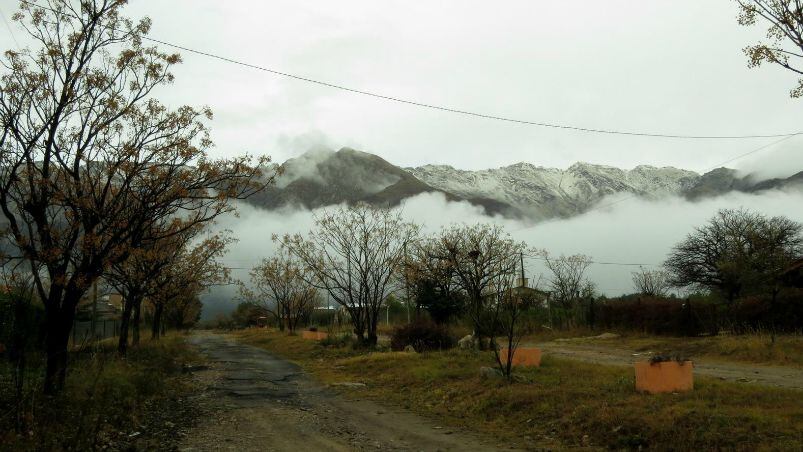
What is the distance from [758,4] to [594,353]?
56.3ft

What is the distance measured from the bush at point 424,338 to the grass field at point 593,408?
740cm

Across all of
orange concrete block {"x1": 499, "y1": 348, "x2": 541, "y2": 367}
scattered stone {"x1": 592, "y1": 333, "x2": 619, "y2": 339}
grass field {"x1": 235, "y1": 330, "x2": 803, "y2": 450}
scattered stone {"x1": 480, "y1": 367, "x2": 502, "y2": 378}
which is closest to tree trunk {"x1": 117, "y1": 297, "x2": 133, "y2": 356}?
grass field {"x1": 235, "y1": 330, "x2": 803, "y2": 450}

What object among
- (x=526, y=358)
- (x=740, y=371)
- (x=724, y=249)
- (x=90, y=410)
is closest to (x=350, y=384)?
(x=526, y=358)

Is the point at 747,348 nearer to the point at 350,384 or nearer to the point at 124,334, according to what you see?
the point at 350,384

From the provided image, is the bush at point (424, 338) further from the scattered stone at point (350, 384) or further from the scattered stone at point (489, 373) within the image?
the scattered stone at point (489, 373)

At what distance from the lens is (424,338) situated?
79.0 feet

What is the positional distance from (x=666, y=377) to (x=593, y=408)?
1598 mm

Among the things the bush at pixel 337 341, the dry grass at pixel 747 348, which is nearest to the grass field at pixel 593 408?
the dry grass at pixel 747 348

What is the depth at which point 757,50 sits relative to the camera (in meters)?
7.97

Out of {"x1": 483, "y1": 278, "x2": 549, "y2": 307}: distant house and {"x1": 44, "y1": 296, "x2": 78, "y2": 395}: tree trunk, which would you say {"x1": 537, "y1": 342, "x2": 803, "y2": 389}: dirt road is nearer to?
{"x1": 483, "y1": 278, "x2": 549, "y2": 307}: distant house

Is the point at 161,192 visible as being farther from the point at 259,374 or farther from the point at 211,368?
the point at 211,368

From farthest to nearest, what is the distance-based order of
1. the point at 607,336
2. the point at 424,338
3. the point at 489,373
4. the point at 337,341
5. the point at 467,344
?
the point at 607,336
the point at 337,341
the point at 424,338
the point at 467,344
the point at 489,373

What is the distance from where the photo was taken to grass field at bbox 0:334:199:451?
7367mm

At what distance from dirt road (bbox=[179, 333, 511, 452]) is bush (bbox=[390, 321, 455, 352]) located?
331 inches
